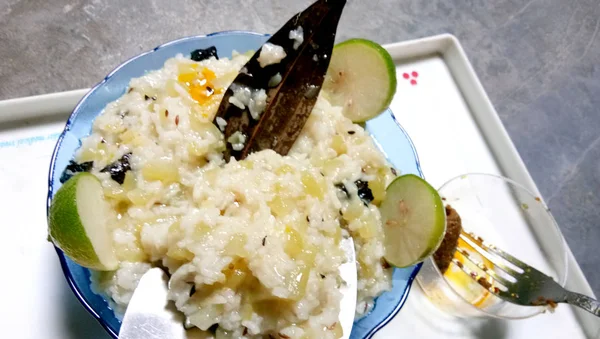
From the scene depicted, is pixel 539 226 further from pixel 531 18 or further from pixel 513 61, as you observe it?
pixel 531 18

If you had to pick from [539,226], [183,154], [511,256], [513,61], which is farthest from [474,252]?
[513,61]

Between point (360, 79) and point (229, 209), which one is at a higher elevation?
point (360, 79)

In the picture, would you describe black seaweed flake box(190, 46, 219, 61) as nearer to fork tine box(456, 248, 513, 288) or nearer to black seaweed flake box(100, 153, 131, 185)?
black seaweed flake box(100, 153, 131, 185)

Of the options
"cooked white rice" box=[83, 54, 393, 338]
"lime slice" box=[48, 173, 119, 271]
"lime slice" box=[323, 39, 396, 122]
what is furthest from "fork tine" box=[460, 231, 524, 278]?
"lime slice" box=[48, 173, 119, 271]

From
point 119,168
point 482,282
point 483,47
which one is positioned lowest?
point 482,282

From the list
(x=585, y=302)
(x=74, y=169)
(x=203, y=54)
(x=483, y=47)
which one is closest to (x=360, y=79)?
(x=203, y=54)

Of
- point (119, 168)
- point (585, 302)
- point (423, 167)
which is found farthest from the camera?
point (423, 167)

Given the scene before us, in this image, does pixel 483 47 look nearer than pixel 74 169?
No

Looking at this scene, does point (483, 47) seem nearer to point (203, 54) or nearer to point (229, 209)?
point (203, 54)
